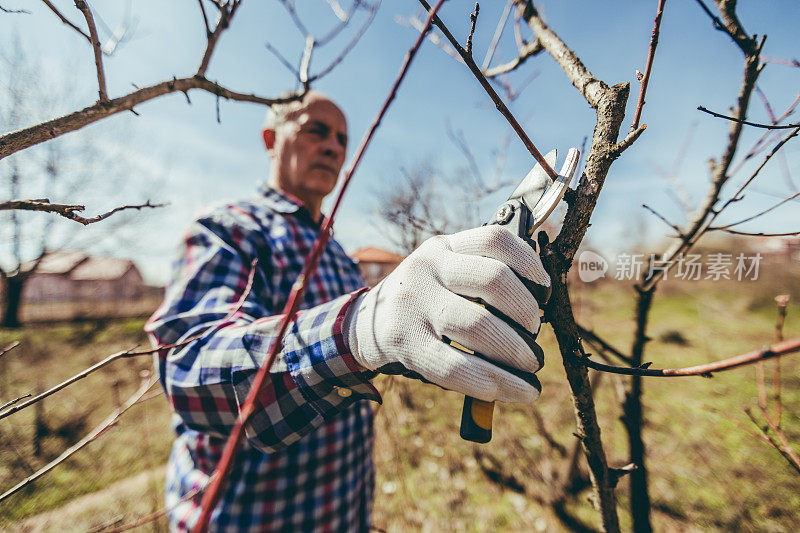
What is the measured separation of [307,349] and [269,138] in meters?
2.35

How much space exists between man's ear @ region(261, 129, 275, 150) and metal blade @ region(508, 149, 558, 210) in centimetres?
235

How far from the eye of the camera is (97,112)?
2.64 feet

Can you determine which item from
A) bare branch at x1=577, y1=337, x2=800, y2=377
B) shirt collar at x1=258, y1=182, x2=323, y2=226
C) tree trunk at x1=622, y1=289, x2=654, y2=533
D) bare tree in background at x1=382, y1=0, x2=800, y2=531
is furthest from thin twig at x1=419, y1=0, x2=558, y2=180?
shirt collar at x1=258, y1=182, x2=323, y2=226

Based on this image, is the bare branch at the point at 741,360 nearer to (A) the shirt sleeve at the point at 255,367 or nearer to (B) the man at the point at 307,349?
(B) the man at the point at 307,349

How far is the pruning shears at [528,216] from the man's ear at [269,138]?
7.75 ft

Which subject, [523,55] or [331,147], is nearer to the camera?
[523,55]

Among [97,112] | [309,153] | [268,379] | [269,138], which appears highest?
[269,138]

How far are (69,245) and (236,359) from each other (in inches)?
540

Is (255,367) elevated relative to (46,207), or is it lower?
lower

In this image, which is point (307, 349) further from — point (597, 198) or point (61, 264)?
point (61, 264)

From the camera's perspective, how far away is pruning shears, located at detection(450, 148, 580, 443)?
0.87 m

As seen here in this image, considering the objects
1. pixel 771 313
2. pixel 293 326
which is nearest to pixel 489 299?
pixel 293 326

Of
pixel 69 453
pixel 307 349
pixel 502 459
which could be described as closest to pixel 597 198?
pixel 307 349

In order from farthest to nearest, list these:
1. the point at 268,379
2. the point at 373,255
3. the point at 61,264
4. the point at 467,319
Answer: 1. the point at 61,264
2. the point at 373,255
3. the point at 268,379
4. the point at 467,319
